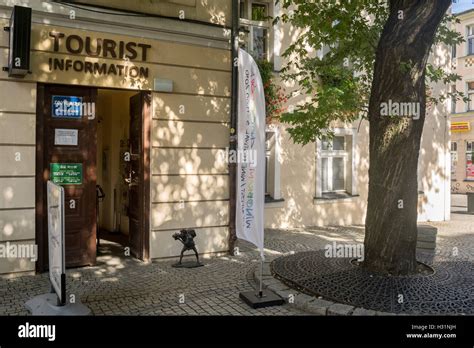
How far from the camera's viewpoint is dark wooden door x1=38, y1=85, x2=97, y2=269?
23.3 ft

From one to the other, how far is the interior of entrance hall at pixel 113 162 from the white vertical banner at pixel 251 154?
4.33 m

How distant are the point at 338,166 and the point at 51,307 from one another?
9337 millimetres

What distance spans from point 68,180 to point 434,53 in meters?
11.4

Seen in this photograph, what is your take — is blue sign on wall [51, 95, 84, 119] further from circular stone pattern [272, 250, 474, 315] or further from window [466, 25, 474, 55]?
window [466, 25, 474, 55]

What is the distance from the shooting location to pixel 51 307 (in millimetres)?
5234

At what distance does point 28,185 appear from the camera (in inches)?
269

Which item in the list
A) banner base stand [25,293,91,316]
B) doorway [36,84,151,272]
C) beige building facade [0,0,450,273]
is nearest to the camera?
banner base stand [25,293,91,316]

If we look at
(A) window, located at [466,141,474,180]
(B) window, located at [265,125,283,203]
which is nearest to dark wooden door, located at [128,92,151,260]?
(B) window, located at [265,125,283,203]

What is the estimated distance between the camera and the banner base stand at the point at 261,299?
557 centimetres

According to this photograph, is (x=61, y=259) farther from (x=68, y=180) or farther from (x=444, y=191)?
(x=444, y=191)

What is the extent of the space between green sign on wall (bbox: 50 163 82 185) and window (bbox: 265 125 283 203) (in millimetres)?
5231

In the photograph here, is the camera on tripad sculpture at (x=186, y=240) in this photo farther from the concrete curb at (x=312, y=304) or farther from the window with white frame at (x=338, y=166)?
the window with white frame at (x=338, y=166)

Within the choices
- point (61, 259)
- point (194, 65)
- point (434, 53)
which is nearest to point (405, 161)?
point (194, 65)

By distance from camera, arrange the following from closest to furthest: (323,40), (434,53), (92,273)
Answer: (92,273), (323,40), (434,53)
